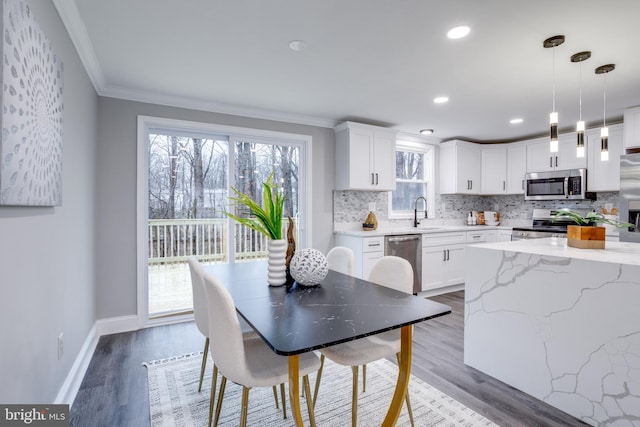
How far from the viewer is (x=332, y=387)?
2146 millimetres

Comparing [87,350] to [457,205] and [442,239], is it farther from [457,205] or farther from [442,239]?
[457,205]

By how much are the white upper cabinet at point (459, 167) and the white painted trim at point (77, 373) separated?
16.3 feet

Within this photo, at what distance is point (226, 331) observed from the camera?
4.38 feet

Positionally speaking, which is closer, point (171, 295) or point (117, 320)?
point (117, 320)

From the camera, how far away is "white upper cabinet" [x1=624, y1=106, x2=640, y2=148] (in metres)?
3.55

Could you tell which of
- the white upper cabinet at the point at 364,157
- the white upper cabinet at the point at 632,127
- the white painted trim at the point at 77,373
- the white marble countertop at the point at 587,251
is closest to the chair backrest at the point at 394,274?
the white marble countertop at the point at 587,251

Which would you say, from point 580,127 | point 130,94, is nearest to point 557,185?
point 580,127

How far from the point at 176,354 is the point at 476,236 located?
14.1ft

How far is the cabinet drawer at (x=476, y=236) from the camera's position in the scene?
4.79 meters

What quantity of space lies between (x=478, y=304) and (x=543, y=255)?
0.59 m

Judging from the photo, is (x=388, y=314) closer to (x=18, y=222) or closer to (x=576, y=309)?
(x=576, y=309)

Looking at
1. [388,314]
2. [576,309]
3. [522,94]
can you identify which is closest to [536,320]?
[576,309]

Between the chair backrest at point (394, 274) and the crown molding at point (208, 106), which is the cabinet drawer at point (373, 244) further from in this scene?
the chair backrest at point (394, 274)

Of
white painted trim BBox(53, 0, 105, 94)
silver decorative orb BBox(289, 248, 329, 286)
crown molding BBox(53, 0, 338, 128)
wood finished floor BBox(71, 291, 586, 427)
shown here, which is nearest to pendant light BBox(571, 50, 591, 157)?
wood finished floor BBox(71, 291, 586, 427)
